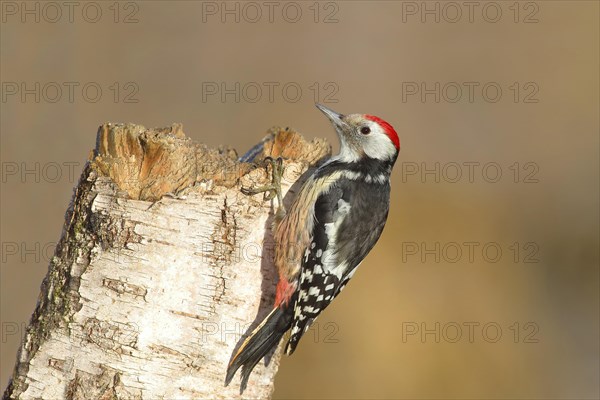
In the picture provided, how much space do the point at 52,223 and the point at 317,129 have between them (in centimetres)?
334

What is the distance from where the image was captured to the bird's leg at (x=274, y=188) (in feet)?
11.6

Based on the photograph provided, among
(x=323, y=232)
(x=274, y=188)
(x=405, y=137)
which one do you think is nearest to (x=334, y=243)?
(x=323, y=232)

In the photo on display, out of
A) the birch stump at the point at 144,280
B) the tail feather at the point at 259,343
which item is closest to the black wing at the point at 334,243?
the tail feather at the point at 259,343

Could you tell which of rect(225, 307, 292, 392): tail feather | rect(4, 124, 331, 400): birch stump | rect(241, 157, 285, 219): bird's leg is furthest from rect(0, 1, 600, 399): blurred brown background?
rect(4, 124, 331, 400): birch stump

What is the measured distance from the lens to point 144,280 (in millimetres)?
3209

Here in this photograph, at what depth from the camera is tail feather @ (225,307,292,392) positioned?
11.4 ft

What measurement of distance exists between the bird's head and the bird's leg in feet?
2.75

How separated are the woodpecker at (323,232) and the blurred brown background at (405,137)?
293cm

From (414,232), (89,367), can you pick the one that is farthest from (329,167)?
(414,232)

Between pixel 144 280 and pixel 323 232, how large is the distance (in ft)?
4.33

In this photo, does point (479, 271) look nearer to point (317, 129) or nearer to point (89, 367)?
point (317, 129)

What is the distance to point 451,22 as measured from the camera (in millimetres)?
9289

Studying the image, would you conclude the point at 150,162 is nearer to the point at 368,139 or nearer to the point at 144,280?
the point at 144,280

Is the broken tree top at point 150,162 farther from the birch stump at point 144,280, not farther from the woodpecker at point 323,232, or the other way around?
the woodpecker at point 323,232
